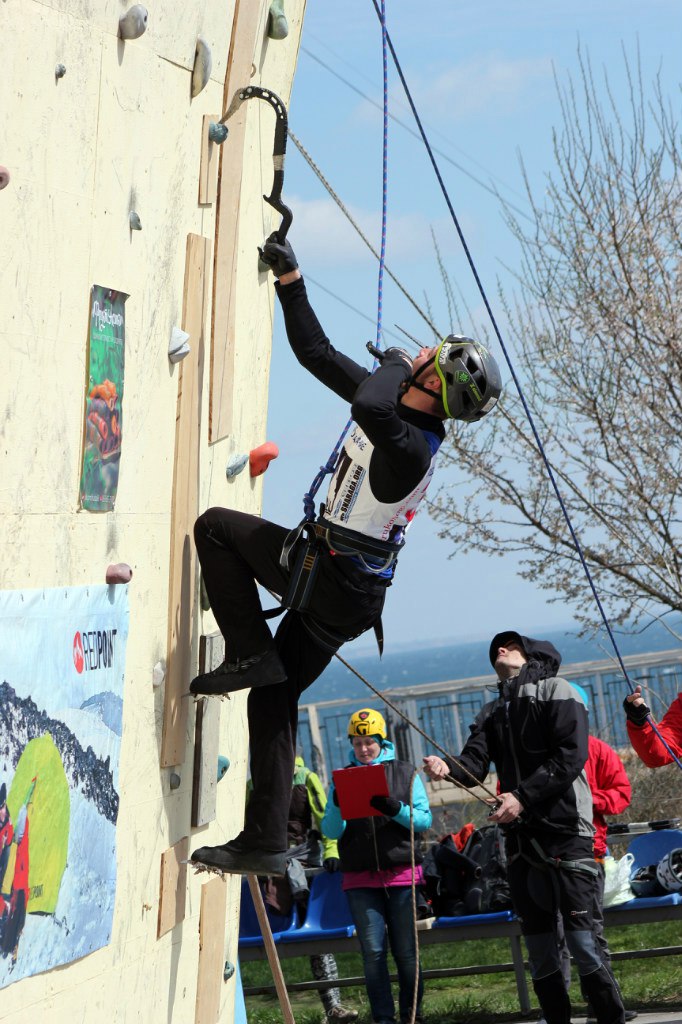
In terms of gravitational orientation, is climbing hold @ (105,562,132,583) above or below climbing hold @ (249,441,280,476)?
below

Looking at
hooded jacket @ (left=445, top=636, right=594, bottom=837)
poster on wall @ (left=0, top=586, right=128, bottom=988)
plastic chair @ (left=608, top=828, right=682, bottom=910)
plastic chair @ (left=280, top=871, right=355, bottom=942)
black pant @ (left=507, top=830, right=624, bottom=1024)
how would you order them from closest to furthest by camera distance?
poster on wall @ (left=0, top=586, right=128, bottom=988), black pant @ (left=507, top=830, right=624, bottom=1024), hooded jacket @ (left=445, top=636, right=594, bottom=837), plastic chair @ (left=280, top=871, right=355, bottom=942), plastic chair @ (left=608, top=828, right=682, bottom=910)

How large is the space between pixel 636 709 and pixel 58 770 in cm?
349

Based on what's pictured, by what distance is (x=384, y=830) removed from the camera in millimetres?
7586

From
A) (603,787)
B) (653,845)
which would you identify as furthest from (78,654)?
(653,845)

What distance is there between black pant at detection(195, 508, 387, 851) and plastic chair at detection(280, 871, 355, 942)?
3.97 metres

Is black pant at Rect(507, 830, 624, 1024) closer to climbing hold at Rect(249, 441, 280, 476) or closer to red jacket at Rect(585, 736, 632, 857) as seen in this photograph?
red jacket at Rect(585, 736, 632, 857)

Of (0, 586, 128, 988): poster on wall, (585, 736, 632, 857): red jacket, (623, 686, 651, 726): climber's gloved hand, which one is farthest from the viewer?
(585, 736, 632, 857): red jacket

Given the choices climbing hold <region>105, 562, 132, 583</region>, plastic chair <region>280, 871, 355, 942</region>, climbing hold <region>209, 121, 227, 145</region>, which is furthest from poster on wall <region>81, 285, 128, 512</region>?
plastic chair <region>280, 871, 355, 942</region>

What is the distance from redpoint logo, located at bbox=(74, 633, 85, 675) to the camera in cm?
412

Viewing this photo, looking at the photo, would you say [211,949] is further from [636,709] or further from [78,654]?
[636,709]

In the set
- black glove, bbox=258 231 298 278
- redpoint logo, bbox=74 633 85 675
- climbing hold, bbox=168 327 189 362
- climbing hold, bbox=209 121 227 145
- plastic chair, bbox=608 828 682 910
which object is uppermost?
climbing hold, bbox=209 121 227 145

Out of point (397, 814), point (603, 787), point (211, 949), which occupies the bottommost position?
point (211, 949)

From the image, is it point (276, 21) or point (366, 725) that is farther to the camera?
point (366, 725)

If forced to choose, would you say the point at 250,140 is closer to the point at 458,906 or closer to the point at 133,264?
the point at 133,264
